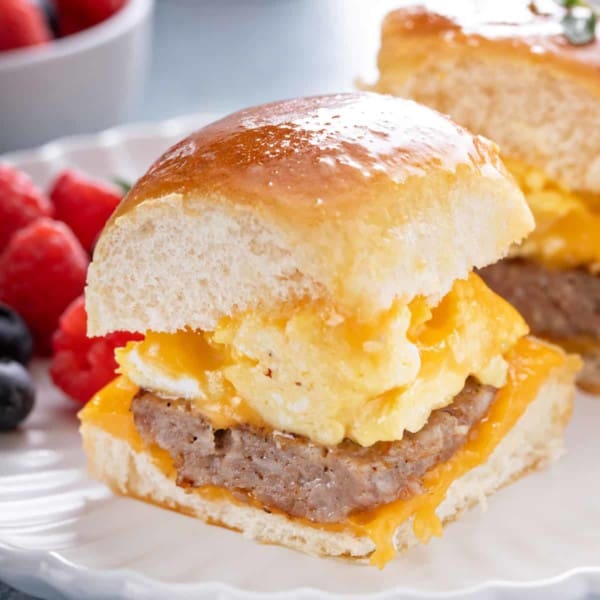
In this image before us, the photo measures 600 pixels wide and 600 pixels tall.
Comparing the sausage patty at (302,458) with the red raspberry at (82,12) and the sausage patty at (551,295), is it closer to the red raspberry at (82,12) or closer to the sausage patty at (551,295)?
the sausage patty at (551,295)

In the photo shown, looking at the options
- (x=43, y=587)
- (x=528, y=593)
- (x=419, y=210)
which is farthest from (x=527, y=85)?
(x=43, y=587)

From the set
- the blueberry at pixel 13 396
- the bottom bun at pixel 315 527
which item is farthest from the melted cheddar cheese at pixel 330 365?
the blueberry at pixel 13 396

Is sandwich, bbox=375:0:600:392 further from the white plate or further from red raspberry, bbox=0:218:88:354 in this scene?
red raspberry, bbox=0:218:88:354

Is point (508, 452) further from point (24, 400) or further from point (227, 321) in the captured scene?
point (24, 400)

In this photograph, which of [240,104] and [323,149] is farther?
[240,104]

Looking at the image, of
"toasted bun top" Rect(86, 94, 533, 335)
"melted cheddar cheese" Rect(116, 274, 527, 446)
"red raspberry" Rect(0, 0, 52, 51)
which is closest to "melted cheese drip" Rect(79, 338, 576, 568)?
"melted cheddar cheese" Rect(116, 274, 527, 446)

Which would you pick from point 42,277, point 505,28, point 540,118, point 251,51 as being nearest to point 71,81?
point 42,277

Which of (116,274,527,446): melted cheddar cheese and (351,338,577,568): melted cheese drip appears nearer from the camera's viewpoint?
(116,274,527,446): melted cheddar cheese
